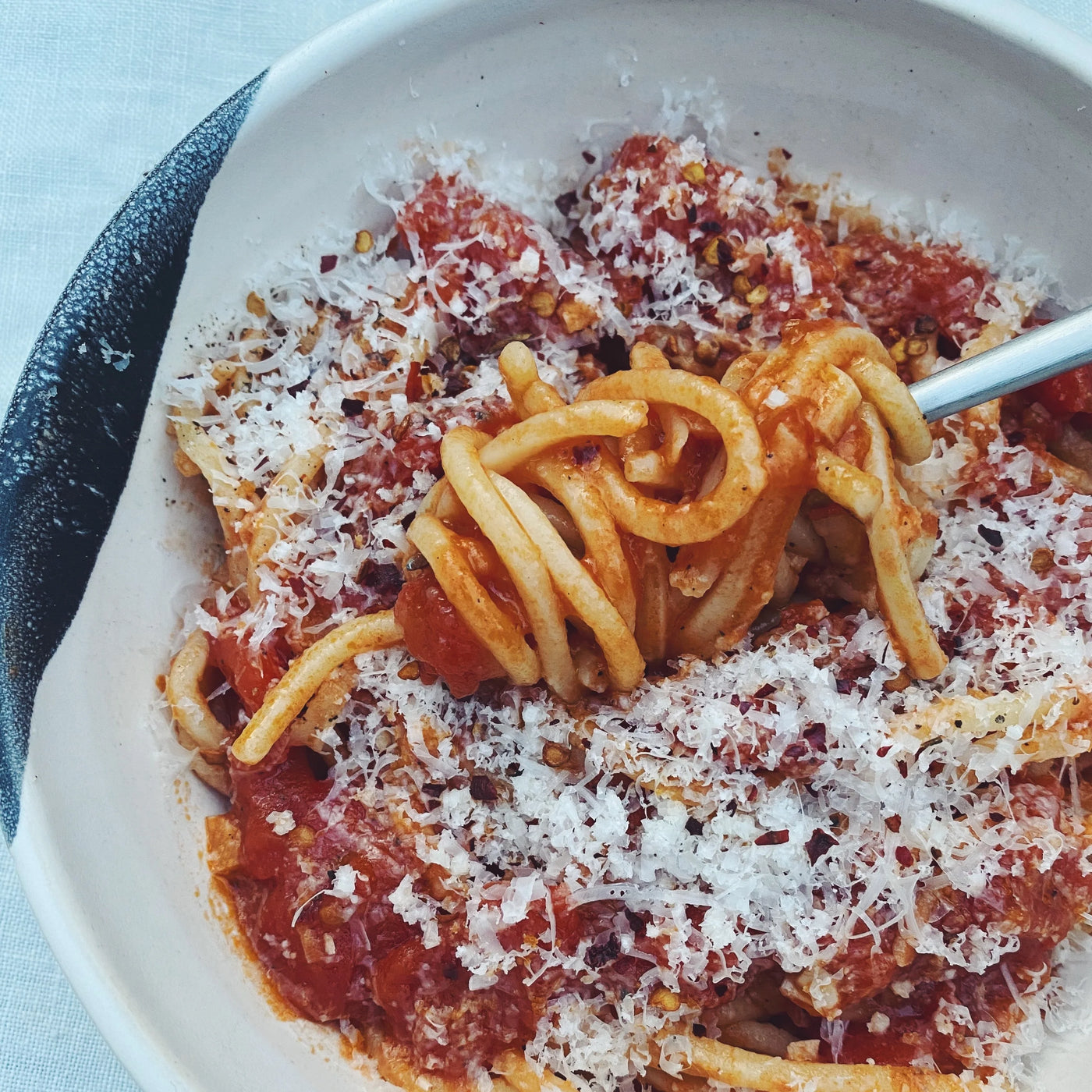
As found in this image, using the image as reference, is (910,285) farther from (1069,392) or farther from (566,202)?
(566,202)

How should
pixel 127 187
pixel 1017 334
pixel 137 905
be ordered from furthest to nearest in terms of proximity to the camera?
pixel 127 187 → pixel 1017 334 → pixel 137 905

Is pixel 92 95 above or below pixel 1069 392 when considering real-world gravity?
above

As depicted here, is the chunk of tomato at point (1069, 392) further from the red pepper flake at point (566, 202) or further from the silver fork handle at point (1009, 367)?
the red pepper flake at point (566, 202)

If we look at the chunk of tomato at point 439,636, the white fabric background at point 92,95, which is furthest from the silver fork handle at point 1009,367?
the white fabric background at point 92,95

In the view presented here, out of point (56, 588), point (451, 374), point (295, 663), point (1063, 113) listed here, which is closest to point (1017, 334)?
point (1063, 113)

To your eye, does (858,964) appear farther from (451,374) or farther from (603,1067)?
(451,374)

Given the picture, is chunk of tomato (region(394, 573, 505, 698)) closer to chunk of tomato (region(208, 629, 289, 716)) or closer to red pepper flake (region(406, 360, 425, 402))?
chunk of tomato (region(208, 629, 289, 716))

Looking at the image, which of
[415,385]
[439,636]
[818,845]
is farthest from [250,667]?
[818,845]
